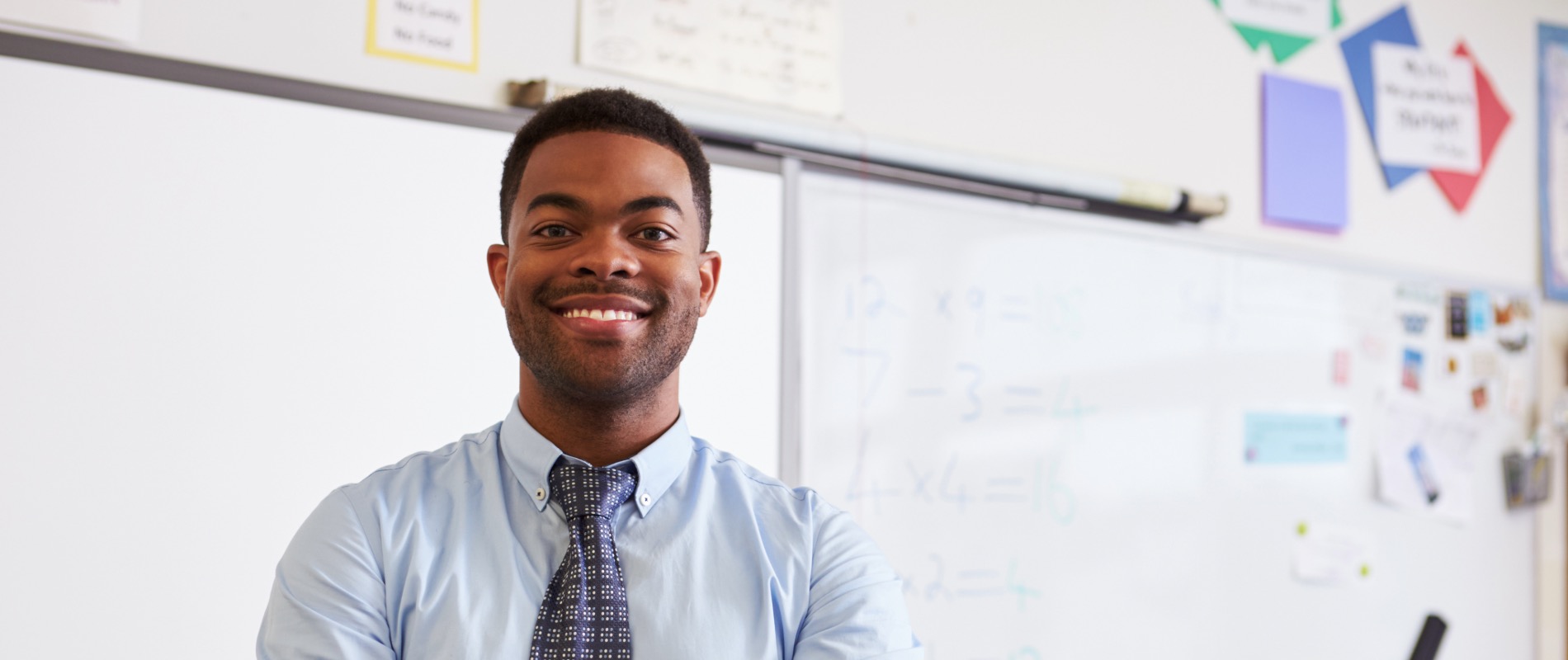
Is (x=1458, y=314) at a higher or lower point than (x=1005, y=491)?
higher

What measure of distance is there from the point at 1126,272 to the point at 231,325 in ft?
4.41

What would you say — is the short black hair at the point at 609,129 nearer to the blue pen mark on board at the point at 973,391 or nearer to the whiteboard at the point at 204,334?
the whiteboard at the point at 204,334

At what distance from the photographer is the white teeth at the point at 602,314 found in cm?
93

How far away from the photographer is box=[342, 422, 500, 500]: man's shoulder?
91cm

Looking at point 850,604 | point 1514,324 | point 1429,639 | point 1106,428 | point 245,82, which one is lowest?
point 1429,639

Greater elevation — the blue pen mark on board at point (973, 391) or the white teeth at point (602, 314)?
the white teeth at point (602, 314)

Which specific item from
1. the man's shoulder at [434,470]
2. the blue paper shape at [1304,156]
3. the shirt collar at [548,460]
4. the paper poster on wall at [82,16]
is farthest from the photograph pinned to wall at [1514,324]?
the paper poster on wall at [82,16]

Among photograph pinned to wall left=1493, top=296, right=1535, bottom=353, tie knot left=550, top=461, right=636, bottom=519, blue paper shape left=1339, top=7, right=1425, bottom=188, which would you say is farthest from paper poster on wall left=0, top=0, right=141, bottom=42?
photograph pinned to wall left=1493, top=296, right=1535, bottom=353

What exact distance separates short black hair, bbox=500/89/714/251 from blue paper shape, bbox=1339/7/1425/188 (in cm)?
172

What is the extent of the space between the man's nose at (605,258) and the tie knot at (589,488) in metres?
0.16

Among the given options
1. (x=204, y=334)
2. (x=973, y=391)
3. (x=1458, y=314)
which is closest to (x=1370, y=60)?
(x=1458, y=314)

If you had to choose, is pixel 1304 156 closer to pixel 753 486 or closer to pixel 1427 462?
pixel 1427 462

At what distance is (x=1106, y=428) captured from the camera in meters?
1.86

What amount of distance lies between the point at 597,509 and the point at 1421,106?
213 cm
